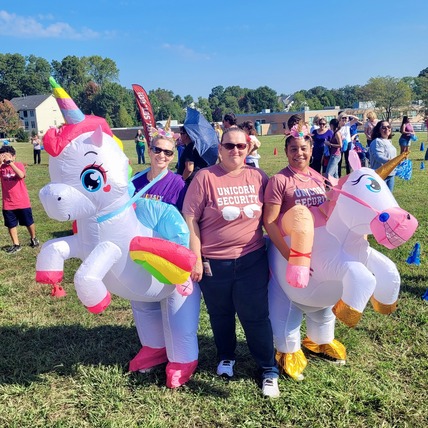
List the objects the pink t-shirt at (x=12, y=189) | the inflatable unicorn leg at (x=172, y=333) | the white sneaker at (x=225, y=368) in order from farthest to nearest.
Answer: the pink t-shirt at (x=12, y=189), the white sneaker at (x=225, y=368), the inflatable unicorn leg at (x=172, y=333)

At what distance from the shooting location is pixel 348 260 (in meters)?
2.60

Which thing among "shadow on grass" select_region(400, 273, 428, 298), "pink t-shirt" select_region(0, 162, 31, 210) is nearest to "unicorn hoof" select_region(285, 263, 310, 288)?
"shadow on grass" select_region(400, 273, 428, 298)

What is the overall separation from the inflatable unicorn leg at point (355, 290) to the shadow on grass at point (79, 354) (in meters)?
1.07

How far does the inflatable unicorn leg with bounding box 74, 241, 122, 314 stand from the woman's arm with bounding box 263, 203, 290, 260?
1.00 metres

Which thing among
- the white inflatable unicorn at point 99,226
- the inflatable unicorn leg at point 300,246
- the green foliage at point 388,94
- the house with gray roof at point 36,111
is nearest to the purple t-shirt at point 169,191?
the white inflatable unicorn at point 99,226

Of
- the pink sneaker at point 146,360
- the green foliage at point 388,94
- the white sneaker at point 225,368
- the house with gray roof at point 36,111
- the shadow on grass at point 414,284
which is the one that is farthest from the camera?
the house with gray roof at point 36,111

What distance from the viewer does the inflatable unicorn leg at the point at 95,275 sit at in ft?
8.27

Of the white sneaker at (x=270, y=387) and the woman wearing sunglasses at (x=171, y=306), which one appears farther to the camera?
the woman wearing sunglasses at (x=171, y=306)

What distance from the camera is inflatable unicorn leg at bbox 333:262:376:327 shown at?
97.1 inches

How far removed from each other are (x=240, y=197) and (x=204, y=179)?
26cm

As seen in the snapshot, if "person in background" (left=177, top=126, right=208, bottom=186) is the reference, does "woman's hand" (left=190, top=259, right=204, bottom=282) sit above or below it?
below

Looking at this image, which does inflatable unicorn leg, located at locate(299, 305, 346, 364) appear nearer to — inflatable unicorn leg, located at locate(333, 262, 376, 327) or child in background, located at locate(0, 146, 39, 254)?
inflatable unicorn leg, located at locate(333, 262, 376, 327)

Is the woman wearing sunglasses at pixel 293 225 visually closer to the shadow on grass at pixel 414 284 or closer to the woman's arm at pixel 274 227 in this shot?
the woman's arm at pixel 274 227

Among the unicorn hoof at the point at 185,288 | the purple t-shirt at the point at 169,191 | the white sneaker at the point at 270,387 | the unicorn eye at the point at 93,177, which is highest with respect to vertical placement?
the unicorn eye at the point at 93,177
